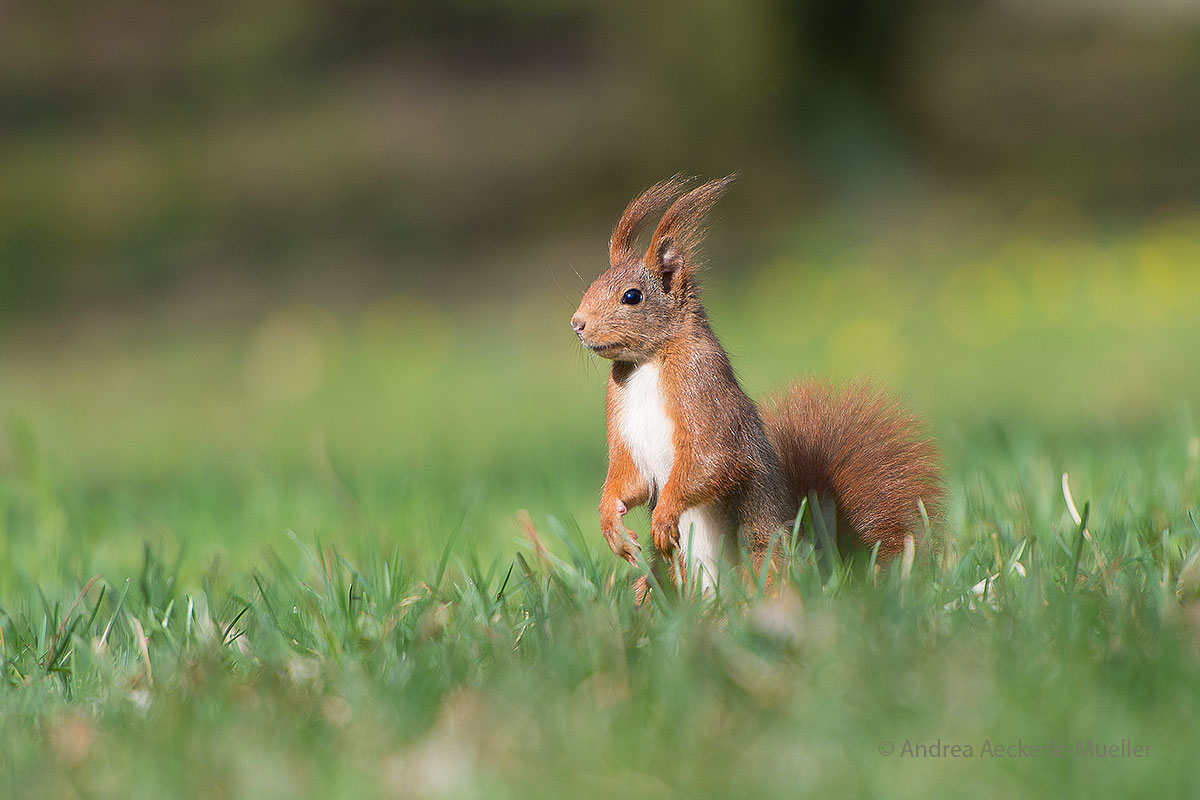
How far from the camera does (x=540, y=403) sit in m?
6.65

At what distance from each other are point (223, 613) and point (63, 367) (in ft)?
28.9

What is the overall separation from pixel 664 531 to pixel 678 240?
61cm

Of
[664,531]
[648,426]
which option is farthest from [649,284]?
[664,531]

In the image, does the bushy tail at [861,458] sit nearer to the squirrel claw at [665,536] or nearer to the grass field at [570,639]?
the grass field at [570,639]

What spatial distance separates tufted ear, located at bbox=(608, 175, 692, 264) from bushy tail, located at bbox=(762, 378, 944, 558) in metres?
0.50

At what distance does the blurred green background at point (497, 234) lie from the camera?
519 cm

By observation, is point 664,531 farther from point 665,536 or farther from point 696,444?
point 696,444

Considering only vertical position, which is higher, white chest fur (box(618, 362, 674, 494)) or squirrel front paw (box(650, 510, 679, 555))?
white chest fur (box(618, 362, 674, 494))

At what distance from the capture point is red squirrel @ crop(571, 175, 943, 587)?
8.13 feet

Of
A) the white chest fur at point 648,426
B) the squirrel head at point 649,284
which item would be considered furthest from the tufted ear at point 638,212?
the white chest fur at point 648,426

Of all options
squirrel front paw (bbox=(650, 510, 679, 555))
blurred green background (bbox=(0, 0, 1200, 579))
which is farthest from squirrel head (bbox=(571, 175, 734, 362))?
blurred green background (bbox=(0, 0, 1200, 579))

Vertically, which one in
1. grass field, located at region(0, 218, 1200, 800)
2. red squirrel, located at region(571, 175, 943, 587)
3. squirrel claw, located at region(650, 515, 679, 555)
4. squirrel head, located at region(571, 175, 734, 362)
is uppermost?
squirrel head, located at region(571, 175, 734, 362)

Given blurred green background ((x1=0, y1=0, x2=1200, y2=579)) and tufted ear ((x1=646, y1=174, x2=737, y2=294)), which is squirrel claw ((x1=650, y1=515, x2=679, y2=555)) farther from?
blurred green background ((x1=0, y1=0, x2=1200, y2=579))

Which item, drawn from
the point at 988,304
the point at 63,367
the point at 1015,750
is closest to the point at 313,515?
the point at 1015,750
